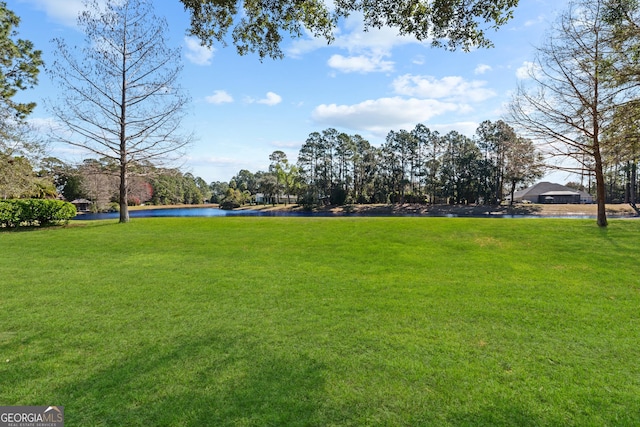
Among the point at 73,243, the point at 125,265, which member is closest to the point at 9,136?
the point at 73,243

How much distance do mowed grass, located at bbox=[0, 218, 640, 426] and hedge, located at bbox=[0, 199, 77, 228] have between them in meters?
7.07

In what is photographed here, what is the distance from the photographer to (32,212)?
14.3m

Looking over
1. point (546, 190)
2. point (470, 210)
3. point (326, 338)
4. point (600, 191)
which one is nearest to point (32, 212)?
point (326, 338)

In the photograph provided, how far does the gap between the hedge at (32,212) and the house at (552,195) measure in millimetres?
66737

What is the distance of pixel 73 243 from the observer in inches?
420

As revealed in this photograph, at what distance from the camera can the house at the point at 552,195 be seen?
58188mm

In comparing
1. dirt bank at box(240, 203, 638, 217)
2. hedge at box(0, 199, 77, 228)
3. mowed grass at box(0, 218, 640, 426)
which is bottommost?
mowed grass at box(0, 218, 640, 426)

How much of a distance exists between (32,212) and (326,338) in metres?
16.9

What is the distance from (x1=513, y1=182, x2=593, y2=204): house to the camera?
2291 inches

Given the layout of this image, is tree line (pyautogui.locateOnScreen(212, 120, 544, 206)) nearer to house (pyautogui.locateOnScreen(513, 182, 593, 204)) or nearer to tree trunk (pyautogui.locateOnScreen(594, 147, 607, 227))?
house (pyautogui.locateOnScreen(513, 182, 593, 204))

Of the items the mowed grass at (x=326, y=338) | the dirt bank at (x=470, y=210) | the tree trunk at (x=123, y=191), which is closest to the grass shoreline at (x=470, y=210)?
the dirt bank at (x=470, y=210)

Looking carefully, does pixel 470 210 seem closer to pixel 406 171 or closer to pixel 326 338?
pixel 406 171

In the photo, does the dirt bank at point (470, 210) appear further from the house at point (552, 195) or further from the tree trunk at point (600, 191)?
the tree trunk at point (600, 191)

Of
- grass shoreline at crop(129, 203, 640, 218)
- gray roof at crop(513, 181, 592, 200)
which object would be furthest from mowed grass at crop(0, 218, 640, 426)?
gray roof at crop(513, 181, 592, 200)
